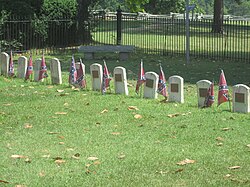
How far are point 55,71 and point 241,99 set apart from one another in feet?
18.2

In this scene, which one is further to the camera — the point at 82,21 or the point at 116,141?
the point at 82,21

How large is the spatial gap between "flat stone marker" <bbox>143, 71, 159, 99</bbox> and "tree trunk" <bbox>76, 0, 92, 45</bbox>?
47.8 ft

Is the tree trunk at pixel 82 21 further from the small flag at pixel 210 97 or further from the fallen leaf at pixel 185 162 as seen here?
the fallen leaf at pixel 185 162

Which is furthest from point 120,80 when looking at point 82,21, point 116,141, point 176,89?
point 82,21

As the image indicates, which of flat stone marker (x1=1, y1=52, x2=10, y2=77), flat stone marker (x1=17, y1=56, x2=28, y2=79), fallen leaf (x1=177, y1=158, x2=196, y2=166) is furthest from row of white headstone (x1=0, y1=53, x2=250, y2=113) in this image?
fallen leaf (x1=177, y1=158, x2=196, y2=166)

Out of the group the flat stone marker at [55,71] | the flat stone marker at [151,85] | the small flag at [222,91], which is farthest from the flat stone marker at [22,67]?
the small flag at [222,91]

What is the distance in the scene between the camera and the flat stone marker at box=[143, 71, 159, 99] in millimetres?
12423

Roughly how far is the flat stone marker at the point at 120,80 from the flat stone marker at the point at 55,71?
2.06 m

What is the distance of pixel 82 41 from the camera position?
27172 millimetres

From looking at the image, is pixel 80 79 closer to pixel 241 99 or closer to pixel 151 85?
pixel 151 85

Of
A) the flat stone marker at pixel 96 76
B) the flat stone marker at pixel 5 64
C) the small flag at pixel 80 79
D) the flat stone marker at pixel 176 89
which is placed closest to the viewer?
the flat stone marker at pixel 176 89

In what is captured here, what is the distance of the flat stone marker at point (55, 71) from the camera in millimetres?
14711

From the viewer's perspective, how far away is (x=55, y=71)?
1486 cm

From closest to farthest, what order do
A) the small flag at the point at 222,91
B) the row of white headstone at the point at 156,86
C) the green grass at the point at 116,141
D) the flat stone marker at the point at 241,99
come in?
the green grass at the point at 116,141, the flat stone marker at the point at 241,99, the row of white headstone at the point at 156,86, the small flag at the point at 222,91
